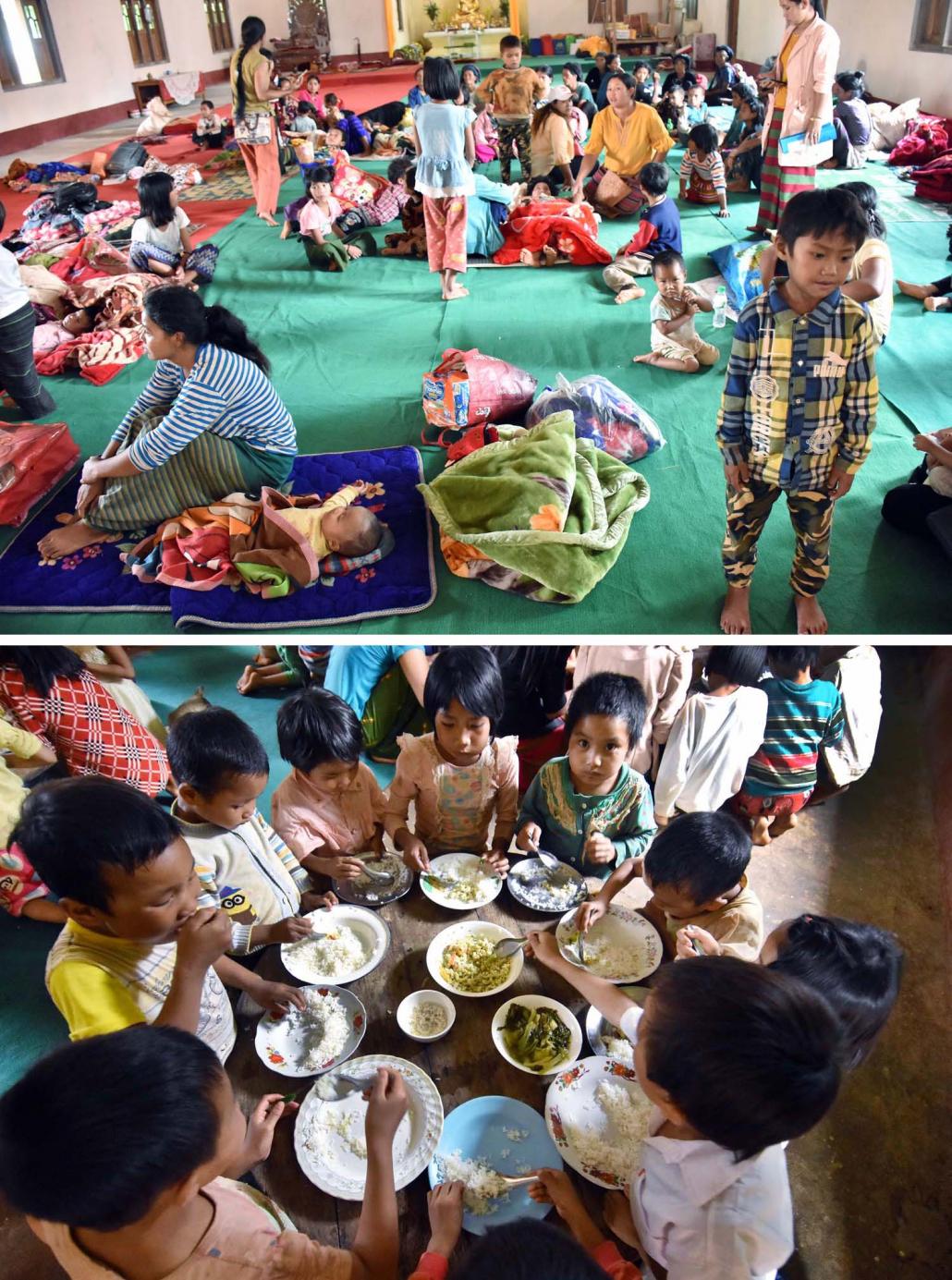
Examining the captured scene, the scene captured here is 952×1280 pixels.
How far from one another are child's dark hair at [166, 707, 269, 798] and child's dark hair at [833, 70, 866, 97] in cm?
517

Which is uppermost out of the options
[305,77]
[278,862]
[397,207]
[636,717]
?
[305,77]

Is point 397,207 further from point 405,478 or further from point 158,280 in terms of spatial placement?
point 405,478

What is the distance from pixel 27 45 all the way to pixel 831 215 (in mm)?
5054

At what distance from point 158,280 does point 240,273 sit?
554 mm

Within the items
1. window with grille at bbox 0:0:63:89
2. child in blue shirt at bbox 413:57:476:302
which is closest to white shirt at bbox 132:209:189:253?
window with grille at bbox 0:0:63:89

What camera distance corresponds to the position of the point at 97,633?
2246 millimetres

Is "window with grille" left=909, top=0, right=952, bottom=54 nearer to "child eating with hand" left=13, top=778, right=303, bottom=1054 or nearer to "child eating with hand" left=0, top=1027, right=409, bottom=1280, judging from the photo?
"child eating with hand" left=13, top=778, right=303, bottom=1054

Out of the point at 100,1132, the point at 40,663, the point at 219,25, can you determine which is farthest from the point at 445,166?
the point at 100,1132

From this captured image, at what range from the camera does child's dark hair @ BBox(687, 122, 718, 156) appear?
16.6ft

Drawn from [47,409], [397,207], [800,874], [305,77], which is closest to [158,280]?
[47,409]

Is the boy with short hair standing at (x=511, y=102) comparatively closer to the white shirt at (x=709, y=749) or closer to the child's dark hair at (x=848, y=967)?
the white shirt at (x=709, y=749)

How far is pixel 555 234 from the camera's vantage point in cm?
453

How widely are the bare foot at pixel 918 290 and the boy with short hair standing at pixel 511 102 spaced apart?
3.40m

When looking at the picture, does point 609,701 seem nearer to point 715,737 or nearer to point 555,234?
point 715,737
